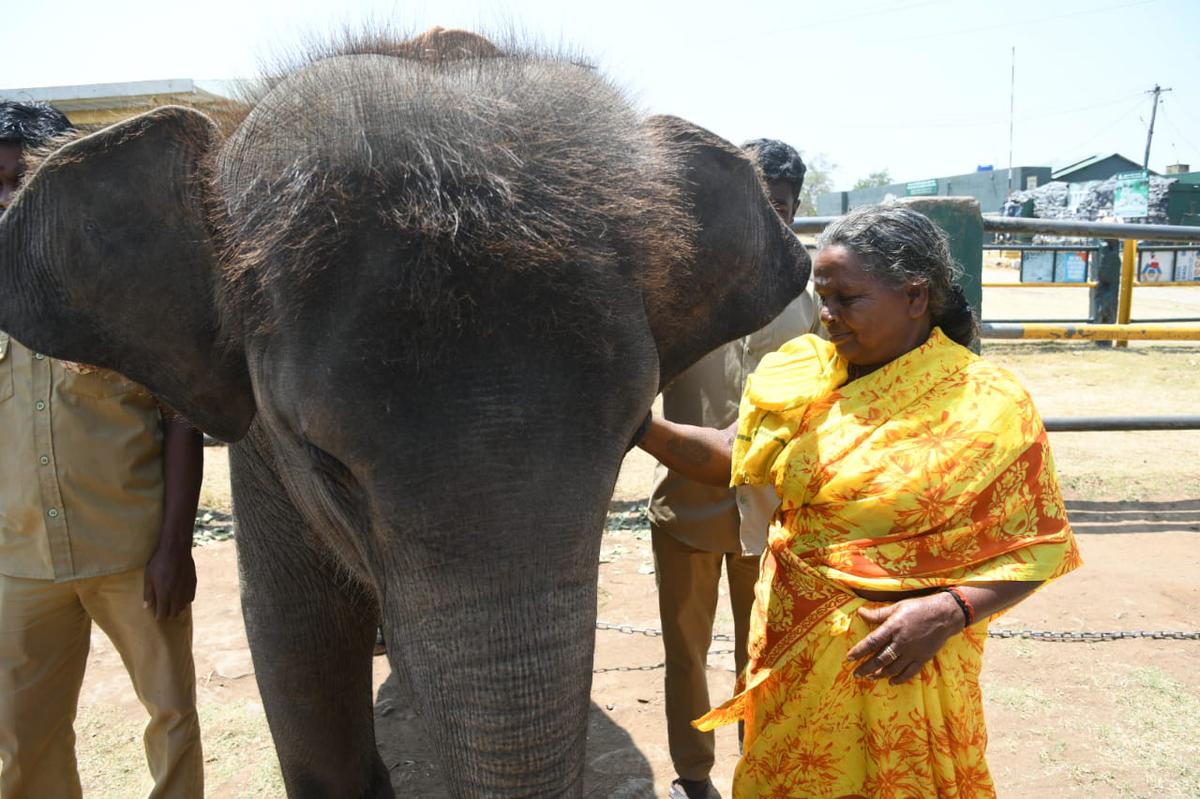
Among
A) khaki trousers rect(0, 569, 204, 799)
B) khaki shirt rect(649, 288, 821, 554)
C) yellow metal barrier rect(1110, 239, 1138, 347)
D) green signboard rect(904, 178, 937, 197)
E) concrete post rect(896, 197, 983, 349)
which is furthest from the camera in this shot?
green signboard rect(904, 178, 937, 197)

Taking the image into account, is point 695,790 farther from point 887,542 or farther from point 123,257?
point 123,257

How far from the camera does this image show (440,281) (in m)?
1.72

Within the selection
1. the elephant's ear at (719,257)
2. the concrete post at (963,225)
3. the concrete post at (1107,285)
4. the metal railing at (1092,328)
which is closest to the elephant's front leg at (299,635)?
the elephant's ear at (719,257)

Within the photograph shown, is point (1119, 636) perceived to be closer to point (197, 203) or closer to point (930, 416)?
point (930, 416)

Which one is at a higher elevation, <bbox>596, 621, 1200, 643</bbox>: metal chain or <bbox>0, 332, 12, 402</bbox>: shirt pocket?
<bbox>0, 332, 12, 402</bbox>: shirt pocket

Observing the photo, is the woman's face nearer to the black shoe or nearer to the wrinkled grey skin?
the wrinkled grey skin

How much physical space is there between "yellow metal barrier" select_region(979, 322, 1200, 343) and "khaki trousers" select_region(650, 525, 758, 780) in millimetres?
4102

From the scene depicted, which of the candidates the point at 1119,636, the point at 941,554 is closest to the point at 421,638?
the point at 941,554

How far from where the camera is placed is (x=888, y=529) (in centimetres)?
231

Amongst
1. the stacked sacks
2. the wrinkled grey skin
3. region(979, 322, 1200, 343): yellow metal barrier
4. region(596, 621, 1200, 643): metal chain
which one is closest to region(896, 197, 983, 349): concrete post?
region(979, 322, 1200, 343): yellow metal barrier

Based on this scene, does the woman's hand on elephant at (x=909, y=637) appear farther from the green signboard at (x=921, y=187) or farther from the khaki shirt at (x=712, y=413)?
the green signboard at (x=921, y=187)

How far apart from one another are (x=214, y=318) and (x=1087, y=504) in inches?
284

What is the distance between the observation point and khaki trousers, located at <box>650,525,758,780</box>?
3.73 meters

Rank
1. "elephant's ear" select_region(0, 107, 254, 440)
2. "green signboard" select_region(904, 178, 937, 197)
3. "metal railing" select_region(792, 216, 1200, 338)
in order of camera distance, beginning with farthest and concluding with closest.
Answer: "green signboard" select_region(904, 178, 937, 197), "metal railing" select_region(792, 216, 1200, 338), "elephant's ear" select_region(0, 107, 254, 440)
